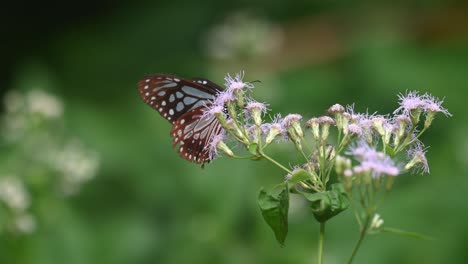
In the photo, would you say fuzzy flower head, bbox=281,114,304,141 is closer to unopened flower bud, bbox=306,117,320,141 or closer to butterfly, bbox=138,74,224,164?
unopened flower bud, bbox=306,117,320,141

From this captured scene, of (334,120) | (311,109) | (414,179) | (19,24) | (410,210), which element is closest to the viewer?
(334,120)

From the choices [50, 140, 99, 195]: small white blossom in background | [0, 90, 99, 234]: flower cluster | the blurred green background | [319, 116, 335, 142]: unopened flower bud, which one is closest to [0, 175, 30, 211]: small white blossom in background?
[0, 90, 99, 234]: flower cluster

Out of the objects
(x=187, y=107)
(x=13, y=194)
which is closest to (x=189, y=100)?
(x=187, y=107)

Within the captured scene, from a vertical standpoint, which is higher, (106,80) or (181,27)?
(181,27)

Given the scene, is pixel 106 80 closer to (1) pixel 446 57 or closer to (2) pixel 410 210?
(1) pixel 446 57

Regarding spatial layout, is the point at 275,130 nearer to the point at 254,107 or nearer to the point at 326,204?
the point at 254,107

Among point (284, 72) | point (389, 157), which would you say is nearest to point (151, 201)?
point (284, 72)
